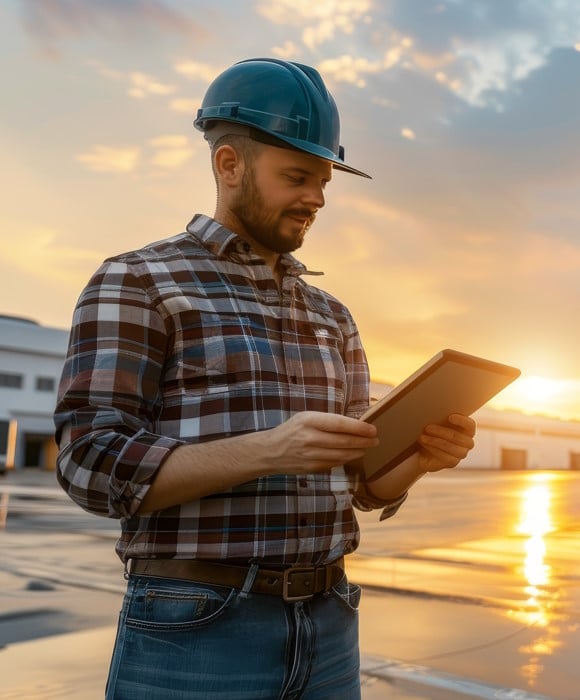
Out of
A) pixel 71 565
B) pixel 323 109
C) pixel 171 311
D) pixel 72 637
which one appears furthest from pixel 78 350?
pixel 71 565

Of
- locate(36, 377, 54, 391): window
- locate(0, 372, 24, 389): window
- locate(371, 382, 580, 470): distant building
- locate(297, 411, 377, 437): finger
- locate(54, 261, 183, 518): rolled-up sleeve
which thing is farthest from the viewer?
locate(371, 382, 580, 470): distant building

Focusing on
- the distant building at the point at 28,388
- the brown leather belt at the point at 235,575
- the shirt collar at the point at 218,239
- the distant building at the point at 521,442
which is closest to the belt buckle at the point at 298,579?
the brown leather belt at the point at 235,575

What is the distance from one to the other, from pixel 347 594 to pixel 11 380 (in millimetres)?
49467

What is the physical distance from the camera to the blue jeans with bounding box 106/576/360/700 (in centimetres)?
180

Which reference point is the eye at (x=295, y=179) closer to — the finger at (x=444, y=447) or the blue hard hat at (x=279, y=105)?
the blue hard hat at (x=279, y=105)

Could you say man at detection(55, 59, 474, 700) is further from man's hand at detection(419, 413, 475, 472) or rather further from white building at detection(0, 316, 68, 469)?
white building at detection(0, 316, 68, 469)

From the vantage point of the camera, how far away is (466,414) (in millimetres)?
2115

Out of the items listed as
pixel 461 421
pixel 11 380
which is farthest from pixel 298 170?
pixel 11 380

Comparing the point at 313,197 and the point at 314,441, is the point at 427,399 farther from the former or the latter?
the point at 313,197

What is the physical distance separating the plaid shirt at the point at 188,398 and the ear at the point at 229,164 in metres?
0.12

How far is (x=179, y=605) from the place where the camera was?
1.80 meters

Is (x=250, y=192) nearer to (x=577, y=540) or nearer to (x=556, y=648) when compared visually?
(x=556, y=648)

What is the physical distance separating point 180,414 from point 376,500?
65 cm

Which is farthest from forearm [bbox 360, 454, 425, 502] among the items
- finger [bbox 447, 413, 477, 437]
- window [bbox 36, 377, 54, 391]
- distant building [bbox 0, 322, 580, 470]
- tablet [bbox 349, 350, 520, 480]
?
window [bbox 36, 377, 54, 391]
